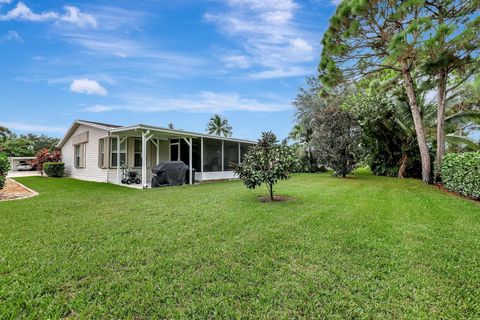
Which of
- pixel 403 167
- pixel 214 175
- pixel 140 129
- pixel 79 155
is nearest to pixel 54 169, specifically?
pixel 79 155

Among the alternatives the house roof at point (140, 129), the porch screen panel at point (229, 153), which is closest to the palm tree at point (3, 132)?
the house roof at point (140, 129)

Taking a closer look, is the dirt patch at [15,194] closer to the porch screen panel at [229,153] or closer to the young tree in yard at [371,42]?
the porch screen panel at [229,153]

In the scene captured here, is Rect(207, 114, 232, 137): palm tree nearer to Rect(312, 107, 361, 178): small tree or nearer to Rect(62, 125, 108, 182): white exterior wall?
Rect(62, 125, 108, 182): white exterior wall

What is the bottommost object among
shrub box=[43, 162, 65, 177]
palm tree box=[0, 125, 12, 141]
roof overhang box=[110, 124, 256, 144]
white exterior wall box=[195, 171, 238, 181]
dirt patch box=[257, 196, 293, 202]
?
dirt patch box=[257, 196, 293, 202]

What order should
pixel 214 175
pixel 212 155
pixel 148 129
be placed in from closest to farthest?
pixel 148 129, pixel 214 175, pixel 212 155

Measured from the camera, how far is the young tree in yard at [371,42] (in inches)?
380

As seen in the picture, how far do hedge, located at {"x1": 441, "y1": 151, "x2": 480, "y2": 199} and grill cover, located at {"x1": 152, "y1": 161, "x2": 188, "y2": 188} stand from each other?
35.9ft

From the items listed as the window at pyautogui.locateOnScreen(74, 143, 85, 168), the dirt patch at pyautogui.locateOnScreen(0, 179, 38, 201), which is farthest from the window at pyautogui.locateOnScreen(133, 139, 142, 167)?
the dirt patch at pyautogui.locateOnScreen(0, 179, 38, 201)

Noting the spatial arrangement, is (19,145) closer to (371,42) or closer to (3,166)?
(3,166)

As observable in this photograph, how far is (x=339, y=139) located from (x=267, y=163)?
8.79 m

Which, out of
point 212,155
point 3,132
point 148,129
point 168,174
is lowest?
point 168,174

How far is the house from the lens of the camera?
13.0 m

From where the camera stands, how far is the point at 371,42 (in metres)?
11.8

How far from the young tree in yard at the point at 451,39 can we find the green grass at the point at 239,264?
6.73 metres
